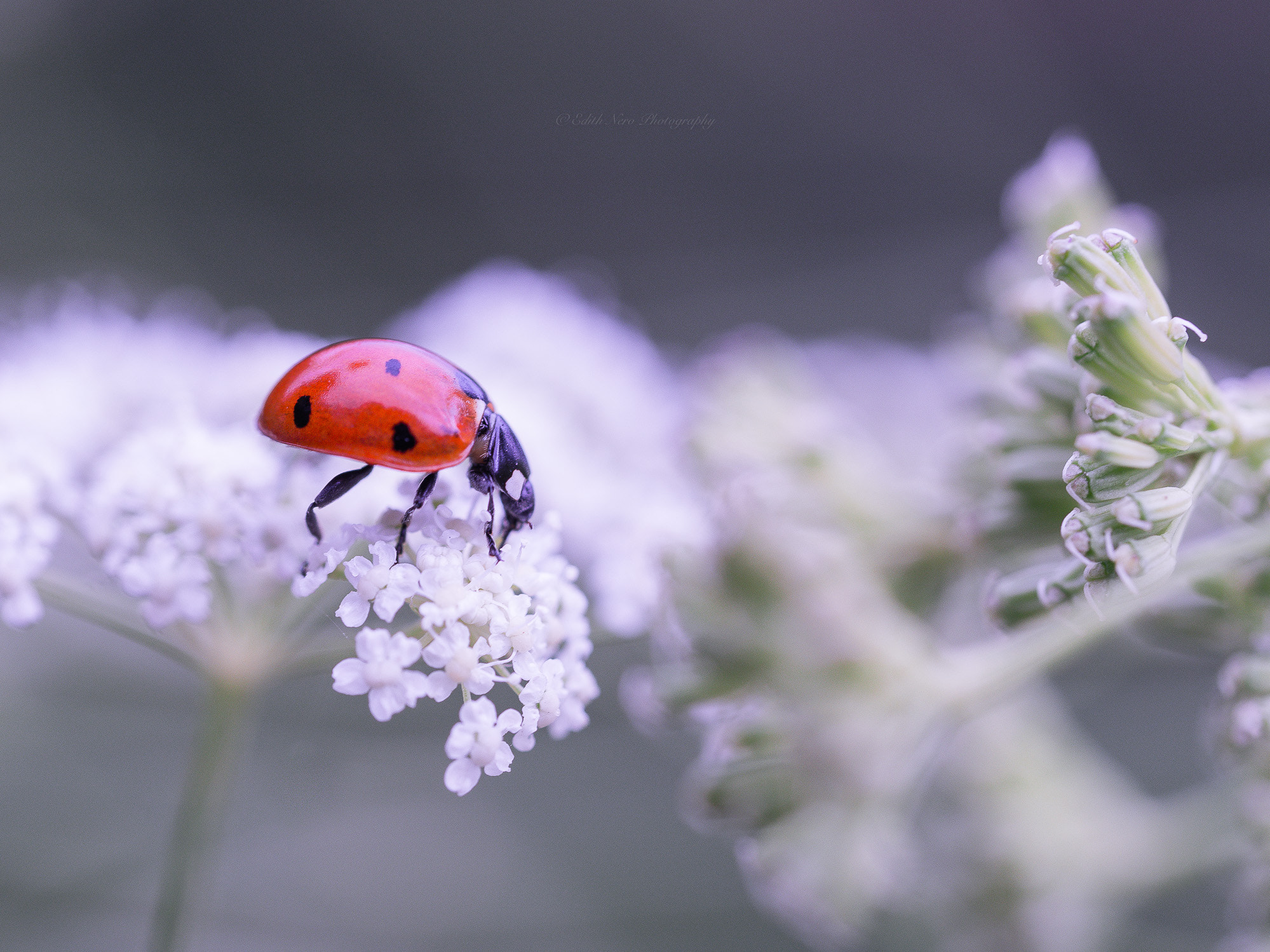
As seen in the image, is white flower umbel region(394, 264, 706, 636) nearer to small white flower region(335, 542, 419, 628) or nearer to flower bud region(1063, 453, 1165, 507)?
small white flower region(335, 542, 419, 628)

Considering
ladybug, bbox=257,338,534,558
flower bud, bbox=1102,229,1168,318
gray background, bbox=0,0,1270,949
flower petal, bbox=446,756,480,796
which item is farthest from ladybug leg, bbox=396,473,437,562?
gray background, bbox=0,0,1270,949

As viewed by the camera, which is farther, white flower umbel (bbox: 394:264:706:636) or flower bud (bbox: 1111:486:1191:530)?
white flower umbel (bbox: 394:264:706:636)

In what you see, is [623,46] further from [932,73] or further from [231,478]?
[231,478]

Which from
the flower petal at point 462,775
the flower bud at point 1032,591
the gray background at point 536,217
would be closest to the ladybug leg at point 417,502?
the flower petal at point 462,775

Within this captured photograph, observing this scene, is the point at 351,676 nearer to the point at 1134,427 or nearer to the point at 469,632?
the point at 469,632

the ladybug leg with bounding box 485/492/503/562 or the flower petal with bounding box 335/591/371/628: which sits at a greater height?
the ladybug leg with bounding box 485/492/503/562

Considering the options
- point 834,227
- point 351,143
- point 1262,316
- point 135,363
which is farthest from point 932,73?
point 135,363
